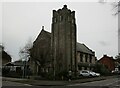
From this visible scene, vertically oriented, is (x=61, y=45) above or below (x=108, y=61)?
above

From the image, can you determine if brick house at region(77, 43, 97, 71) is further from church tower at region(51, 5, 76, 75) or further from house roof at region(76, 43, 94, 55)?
church tower at region(51, 5, 76, 75)

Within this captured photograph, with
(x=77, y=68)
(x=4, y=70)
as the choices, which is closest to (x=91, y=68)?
(x=77, y=68)

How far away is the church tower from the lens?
204 ft

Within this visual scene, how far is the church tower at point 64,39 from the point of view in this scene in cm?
6209

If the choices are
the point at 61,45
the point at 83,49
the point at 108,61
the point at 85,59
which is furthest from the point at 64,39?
the point at 108,61

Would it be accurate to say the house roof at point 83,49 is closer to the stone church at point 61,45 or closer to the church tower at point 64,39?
the stone church at point 61,45

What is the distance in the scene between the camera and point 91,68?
74938 mm

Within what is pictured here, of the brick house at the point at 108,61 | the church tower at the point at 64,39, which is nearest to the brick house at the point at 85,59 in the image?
the church tower at the point at 64,39

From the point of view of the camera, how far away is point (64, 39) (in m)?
63.4

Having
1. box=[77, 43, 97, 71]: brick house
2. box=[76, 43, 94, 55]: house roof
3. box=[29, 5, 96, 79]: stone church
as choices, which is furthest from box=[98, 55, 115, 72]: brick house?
box=[29, 5, 96, 79]: stone church

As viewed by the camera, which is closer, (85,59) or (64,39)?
(64,39)

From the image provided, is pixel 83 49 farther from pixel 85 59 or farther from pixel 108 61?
pixel 108 61

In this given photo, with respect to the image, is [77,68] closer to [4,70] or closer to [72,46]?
[72,46]

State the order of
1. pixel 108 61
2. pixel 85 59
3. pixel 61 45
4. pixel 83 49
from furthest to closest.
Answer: pixel 108 61
pixel 83 49
pixel 85 59
pixel 61 45
